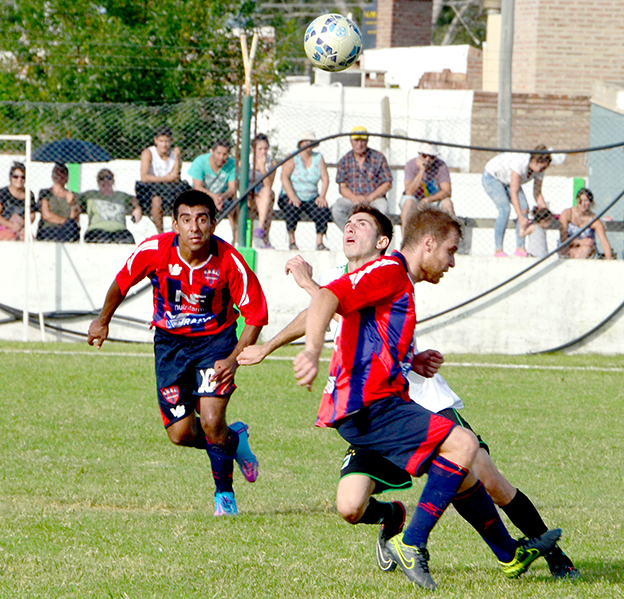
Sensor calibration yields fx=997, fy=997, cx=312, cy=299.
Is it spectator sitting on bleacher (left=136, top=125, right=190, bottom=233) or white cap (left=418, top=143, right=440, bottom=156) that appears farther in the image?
white cap (left=418, top=143, right=440, bottom=156)

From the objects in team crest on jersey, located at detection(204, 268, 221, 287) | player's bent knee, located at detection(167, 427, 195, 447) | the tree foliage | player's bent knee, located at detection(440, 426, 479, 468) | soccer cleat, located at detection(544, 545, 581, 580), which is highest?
the tree foliage

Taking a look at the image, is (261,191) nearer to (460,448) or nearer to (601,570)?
(601,570)

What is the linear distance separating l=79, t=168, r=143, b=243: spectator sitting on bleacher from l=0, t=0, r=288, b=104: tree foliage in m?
6.16

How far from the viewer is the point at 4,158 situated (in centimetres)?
1478

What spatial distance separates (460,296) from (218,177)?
11.1ft

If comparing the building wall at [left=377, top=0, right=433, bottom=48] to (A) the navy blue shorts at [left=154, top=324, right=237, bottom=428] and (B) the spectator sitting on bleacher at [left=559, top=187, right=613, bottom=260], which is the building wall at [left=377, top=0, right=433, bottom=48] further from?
(A) the navy blue shorts at [left=154, top=324, right=237, bottom=428]

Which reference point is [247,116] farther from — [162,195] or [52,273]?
[52,273]

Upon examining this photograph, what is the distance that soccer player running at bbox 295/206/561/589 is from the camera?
4.16 metres

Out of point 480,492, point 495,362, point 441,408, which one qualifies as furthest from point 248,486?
point 495,362

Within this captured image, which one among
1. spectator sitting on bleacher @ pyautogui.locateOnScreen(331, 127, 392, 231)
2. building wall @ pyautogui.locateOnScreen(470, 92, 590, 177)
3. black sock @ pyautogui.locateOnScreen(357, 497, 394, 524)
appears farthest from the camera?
building wall @ pyautogui.locateOnScreen(470, 92, 590, 177)

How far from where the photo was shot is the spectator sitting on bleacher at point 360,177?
12273 millimetres

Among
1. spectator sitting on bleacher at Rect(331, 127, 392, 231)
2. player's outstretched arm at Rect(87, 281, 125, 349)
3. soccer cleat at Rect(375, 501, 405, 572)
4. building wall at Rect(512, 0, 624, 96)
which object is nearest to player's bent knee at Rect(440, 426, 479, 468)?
soccer cleat at Rect(375, 501, 405, 572)

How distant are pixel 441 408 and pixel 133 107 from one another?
8.53m

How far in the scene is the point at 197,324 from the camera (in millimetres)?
6062
